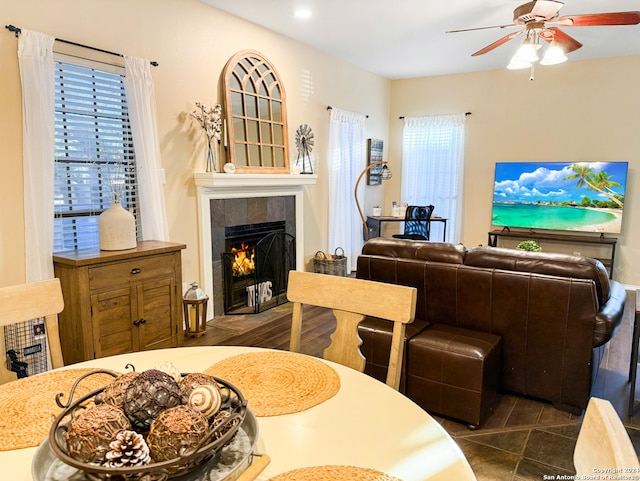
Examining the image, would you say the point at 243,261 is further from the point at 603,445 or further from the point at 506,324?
the point at 603,445

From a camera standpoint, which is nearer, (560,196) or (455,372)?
(455,372)

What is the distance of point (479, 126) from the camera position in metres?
6.43

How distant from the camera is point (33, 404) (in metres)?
1.14

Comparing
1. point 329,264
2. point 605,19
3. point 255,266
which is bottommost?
point 329,264

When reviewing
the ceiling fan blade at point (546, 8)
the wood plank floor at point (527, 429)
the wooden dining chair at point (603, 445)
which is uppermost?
the ceiling fan blade at point (546, 8)

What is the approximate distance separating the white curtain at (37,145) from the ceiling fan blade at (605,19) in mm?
3511

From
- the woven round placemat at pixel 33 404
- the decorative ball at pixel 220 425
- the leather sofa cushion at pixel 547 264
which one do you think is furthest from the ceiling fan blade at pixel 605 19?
the woven round placemat at pixel 33 404

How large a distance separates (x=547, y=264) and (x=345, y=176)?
146 inches

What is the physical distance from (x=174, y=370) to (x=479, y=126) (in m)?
6.32

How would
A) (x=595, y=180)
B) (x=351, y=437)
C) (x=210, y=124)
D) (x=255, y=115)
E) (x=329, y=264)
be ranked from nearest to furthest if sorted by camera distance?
(x=351, y=437), (x=210, y=124), (x=255, y=115), (x=329, y=264), (x=595, y=180)

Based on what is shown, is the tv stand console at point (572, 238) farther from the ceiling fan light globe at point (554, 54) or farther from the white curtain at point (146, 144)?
the white curtain at point (146, 144)

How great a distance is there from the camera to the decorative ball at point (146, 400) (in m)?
0.86

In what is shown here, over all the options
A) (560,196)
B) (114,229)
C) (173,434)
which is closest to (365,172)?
(560,196)

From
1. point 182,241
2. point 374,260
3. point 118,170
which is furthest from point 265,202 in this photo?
point 374,260
